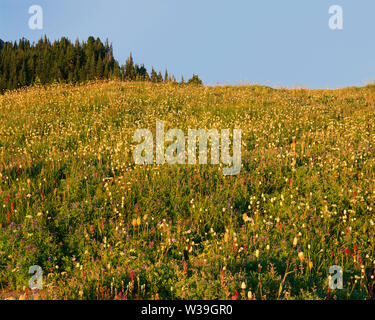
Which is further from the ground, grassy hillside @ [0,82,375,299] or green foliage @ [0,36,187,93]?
green foliage @ [0,36,187,93]

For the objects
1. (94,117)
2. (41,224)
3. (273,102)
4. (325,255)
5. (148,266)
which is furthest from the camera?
(273,102)

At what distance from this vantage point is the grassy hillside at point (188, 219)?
386 centimetres

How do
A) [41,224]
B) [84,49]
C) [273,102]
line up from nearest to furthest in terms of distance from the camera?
[41,224]
[273,102]
[84,49]

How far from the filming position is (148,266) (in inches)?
169

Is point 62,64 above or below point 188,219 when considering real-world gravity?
above

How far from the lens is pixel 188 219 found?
563cm

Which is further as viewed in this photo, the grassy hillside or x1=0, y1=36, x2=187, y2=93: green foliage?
x1=0, y1=36, x2=187, y2=93: green foliage

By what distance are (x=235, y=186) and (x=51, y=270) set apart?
3587 mm

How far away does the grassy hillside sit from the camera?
386cm

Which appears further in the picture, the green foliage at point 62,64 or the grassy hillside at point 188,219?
the green foliage at point 62,64

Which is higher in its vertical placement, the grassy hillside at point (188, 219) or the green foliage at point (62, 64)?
the green foliage at point (62, 64)
